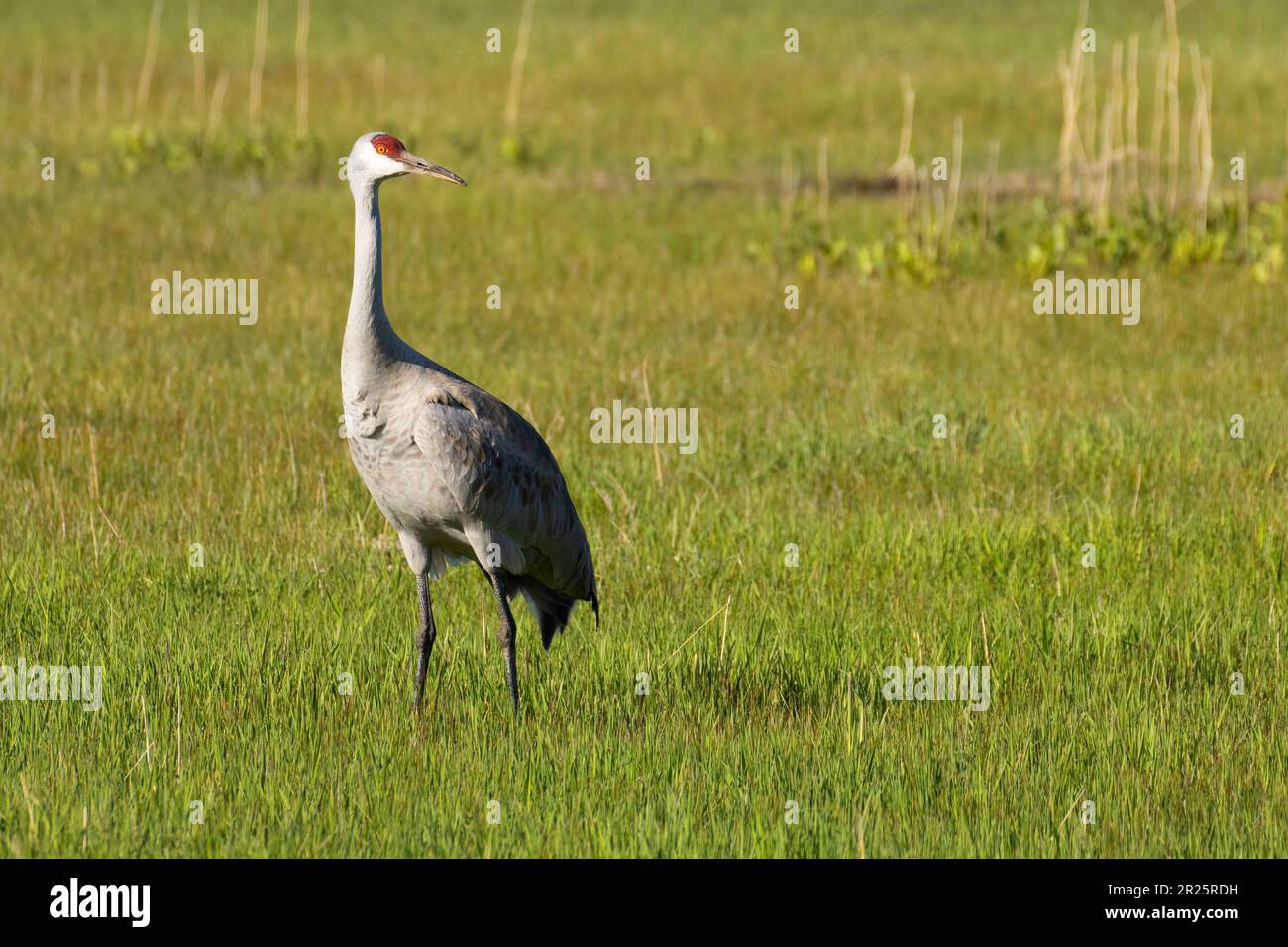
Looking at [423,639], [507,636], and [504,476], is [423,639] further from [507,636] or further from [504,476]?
[504,476]

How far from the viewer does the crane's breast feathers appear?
689cm

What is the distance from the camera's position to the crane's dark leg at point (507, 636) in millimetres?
7113

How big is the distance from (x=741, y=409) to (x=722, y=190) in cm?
1206

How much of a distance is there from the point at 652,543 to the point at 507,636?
237 centimetres

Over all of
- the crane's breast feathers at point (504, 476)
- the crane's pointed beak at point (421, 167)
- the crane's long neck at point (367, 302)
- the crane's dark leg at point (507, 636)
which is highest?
the crane's pointed beak at point (421, 167)

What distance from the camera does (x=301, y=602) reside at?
842cm

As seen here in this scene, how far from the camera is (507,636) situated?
7.33 metres

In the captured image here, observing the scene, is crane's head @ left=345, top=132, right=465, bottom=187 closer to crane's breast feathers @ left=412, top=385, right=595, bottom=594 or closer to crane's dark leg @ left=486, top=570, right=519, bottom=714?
Result: crane's breast feathers @ left=412, top=385, right=595, bottom=594

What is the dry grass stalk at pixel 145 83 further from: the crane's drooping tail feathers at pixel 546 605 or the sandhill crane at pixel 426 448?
the sandhill crane at pixel 426 448

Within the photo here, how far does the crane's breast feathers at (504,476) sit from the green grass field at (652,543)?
1.41ft

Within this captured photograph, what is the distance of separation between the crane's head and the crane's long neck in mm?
63

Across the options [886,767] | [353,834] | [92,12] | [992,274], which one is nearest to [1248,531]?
[886,767]

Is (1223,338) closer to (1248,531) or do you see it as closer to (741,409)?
(741,409)

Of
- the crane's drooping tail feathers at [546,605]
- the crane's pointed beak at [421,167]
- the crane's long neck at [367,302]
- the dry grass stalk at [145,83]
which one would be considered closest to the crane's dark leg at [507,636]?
the crane's drooping tail feathers at [546,605]
